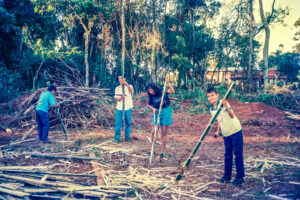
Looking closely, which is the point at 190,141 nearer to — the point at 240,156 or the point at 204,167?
the point at 204,167

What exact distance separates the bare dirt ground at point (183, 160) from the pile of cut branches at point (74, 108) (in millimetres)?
480

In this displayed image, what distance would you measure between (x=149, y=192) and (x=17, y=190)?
1763 mm

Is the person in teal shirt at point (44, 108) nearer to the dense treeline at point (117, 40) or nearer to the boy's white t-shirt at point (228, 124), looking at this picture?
the boy's white t-shirt at point (228, 124)

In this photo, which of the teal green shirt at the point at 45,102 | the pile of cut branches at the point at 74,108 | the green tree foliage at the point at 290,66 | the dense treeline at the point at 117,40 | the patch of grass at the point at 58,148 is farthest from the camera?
the green tree foliage at the point at 290,66

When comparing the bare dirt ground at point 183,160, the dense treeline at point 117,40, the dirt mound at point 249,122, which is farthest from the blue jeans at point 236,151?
the dense treeline at point 117,40

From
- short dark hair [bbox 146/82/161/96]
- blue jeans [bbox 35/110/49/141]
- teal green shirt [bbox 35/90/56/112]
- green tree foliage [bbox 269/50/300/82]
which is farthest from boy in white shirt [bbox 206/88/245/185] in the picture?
green tree foliage [bbox 269/50/300/82]

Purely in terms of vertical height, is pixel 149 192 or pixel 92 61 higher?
pixel 92 61

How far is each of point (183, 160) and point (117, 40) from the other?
1340cm

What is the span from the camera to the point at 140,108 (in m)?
12.5

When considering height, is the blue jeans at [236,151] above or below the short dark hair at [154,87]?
below

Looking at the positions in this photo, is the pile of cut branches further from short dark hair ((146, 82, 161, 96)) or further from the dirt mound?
short dark hair ((146, 82, 161, 96))

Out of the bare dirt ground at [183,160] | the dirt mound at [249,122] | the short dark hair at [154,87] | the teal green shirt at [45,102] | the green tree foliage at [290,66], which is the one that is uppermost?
the green tree foliage at [290,66]

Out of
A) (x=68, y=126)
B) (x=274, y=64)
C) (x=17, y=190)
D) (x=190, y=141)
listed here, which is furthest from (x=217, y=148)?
(x=274, y=64)

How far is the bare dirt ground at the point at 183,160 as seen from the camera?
133 inches
